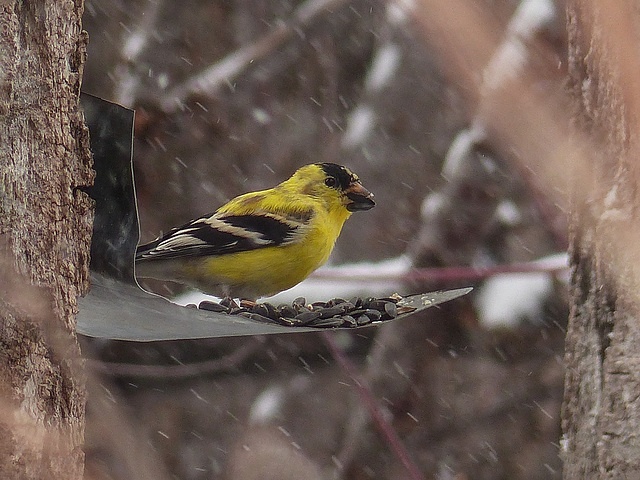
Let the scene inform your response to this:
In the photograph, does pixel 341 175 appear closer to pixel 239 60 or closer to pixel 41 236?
pixel 239 60

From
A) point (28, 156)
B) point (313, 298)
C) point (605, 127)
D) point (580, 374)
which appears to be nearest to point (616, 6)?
point (28, 156)

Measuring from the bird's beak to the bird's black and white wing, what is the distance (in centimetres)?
24

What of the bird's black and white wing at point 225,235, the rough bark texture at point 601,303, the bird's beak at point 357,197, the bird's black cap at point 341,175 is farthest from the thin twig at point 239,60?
the rough bark texture at point 601,303

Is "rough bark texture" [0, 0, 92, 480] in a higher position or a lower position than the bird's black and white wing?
higher

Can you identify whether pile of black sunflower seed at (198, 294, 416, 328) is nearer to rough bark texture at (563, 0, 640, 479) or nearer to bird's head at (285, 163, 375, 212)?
rough bark texture at (563, 0, 640, 479)

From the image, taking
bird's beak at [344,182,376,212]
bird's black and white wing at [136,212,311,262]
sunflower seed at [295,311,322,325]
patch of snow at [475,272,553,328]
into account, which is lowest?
A: patch of snow at [475,272,553,328]

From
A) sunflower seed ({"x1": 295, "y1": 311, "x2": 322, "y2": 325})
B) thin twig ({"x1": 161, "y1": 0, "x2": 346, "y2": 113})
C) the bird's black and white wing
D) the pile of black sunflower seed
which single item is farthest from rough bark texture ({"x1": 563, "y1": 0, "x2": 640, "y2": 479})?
thin twig ({"x1": 161, "y1": 0, "x2": 346, "y2": 113})

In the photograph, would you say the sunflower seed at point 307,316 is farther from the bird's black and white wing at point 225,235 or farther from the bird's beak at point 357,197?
the bird's beak at point 357,197

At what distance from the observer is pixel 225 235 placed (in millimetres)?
3461

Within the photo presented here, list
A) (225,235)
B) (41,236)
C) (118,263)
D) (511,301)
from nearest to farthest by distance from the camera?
(41,236) → (118,263) → (225,235) → (511,301)

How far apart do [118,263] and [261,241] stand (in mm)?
1542

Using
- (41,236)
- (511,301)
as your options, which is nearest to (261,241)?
(41,236)

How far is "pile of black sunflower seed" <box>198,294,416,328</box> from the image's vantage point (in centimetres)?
260

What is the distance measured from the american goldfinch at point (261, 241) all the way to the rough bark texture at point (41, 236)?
140 centimetres
